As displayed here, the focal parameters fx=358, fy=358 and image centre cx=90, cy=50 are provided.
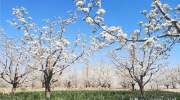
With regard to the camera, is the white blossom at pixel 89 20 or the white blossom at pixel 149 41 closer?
the white blossom at pixel 149 41

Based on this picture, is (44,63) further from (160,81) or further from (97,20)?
(160,81)

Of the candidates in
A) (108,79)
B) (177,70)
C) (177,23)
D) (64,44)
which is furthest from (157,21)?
(177,70)

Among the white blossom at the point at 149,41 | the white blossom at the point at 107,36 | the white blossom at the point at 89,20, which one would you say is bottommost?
the white blossom at the point at 149,41

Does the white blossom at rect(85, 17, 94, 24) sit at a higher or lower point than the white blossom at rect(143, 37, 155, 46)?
higher

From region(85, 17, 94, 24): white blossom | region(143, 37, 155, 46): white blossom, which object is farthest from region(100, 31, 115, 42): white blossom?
region(143, 37, 155, 46): white blossom

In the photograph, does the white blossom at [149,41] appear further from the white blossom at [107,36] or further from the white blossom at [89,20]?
the white blossom at [89,20]

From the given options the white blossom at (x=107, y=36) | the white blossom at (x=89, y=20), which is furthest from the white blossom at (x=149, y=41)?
the white blossom at (x=89, y=20)

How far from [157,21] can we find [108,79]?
102043 millimetres

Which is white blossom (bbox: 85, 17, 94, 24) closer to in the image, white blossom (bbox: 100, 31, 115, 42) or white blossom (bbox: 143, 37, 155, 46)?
white blossom (bbox: 100, 31, 115, 42)

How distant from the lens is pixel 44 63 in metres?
20.4

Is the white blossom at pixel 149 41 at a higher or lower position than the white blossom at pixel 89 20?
lower

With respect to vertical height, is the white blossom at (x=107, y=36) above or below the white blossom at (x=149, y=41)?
above

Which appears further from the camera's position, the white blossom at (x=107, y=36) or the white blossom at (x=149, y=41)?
the white blossom at (x=107, y=36)

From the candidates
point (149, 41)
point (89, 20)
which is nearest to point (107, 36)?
point (89, 20)
